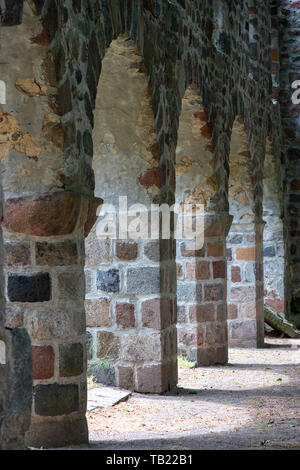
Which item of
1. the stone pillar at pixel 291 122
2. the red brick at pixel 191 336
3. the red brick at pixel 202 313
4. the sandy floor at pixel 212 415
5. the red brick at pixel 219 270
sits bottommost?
the sandy floor at pixel 212 415

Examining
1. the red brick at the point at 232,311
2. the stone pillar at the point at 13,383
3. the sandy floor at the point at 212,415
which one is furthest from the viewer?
the red brick at the point at 232,311

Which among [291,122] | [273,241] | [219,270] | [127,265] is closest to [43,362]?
[127,265]

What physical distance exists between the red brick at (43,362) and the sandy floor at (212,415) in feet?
1.61

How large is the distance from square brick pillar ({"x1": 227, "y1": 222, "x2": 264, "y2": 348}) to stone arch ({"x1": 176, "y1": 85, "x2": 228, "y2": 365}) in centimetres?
161

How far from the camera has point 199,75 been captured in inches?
299

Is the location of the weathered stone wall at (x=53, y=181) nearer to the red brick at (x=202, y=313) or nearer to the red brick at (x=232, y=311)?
the red brick at (x=202, y=313)

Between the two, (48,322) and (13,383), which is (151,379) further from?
(13,383)

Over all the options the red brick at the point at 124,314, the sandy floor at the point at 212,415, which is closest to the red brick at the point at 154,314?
the red brick at the point at 124,314

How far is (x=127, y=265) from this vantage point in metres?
6.40

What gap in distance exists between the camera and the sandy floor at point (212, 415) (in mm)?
4531

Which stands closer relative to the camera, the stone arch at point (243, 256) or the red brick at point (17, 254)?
the red brick at point (17, 254)

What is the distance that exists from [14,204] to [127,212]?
2.11 meters

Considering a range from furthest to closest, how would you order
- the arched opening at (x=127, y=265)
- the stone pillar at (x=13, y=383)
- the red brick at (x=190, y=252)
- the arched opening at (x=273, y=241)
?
the arched opening at (x=273, y=241) → the red brick at (x=190, y=252) → the arched opening at (x=127, y=265) → the stone pillar at (x=13, y=383)

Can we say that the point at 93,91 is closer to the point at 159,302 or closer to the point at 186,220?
the point at 159,302
